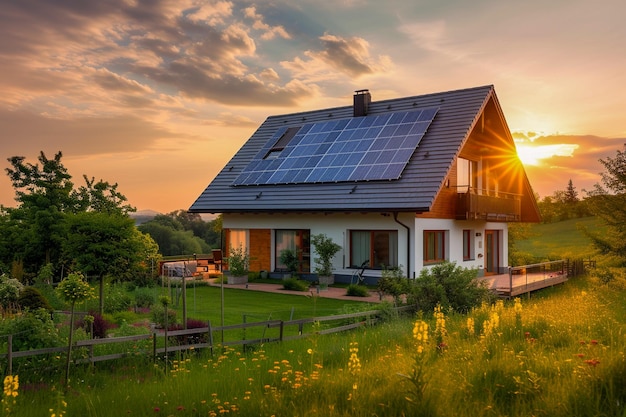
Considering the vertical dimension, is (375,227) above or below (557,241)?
above

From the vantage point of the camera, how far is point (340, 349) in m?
9.85

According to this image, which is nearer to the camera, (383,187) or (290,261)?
(383,187)

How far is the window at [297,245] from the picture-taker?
25.6m

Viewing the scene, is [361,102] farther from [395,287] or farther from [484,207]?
[395,287]

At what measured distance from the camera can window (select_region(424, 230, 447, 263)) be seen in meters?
23.7

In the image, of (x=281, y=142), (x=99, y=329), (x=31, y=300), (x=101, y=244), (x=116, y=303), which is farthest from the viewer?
(x=281, y=142)

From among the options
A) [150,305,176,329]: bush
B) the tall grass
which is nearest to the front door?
the tall grass

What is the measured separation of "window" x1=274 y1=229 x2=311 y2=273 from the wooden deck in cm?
761

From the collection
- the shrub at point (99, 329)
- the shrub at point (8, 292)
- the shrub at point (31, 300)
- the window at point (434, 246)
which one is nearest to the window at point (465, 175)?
the window at point (434, 246)

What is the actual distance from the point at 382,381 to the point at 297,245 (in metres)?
18.7

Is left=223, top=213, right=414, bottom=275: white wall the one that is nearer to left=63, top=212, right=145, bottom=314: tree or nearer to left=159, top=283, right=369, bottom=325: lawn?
left=159, top=283, right=369, bottom=325: lawn

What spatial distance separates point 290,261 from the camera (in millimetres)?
25359

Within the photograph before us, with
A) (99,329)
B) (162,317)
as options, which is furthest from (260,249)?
(99,329)

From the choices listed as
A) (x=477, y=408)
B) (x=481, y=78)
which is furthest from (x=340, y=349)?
(x=481, y=78)
